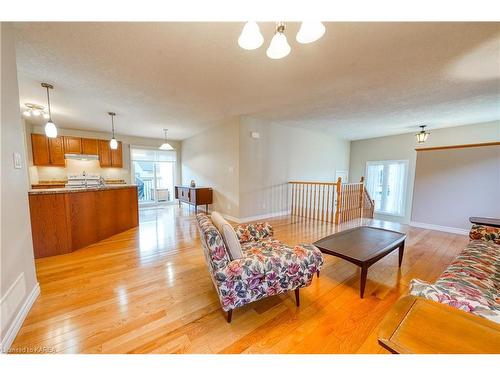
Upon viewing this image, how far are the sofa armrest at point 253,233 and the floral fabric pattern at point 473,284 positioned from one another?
4.43 ft

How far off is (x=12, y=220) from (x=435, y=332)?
2.63m

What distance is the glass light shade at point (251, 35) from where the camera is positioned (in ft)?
4.05

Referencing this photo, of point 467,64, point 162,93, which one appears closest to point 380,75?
point 467,64

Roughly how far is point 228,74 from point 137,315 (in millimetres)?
2816

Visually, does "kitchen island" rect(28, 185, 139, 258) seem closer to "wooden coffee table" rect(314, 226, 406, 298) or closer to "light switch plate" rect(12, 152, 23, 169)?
"light switch plate" rect(12, 152, 23, 169)

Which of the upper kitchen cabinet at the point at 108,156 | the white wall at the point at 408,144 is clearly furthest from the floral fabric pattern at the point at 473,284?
the upper kitchen cabinet at the point at 108,156

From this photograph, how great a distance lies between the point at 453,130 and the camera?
515 centimetres

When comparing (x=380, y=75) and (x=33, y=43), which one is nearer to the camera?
(x=33, y=43)

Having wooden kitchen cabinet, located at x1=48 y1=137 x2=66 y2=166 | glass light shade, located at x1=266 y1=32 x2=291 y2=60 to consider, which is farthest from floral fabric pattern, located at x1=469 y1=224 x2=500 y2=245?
wooden kitchen cabinet, located at x1=48 y1=137 x2=66 y2=166

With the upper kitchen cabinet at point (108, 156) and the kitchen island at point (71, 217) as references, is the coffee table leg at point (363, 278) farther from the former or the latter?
the upper kitchen cabinet at point (108, 156)

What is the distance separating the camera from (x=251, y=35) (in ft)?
4.16

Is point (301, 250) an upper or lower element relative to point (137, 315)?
upper
